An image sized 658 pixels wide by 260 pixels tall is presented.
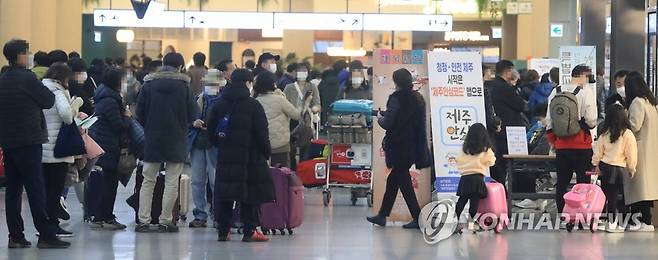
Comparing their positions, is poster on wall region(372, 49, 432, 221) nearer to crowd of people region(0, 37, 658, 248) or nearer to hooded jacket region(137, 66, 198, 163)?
crowd of people region(0, 37, 658, 248)

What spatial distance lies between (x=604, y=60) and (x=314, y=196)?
6.51 meters

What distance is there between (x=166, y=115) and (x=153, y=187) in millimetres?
871

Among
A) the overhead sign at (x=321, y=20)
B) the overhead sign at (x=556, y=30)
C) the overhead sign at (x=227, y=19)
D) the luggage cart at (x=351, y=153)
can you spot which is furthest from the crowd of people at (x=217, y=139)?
the overhead sign at (x=556, y=30)

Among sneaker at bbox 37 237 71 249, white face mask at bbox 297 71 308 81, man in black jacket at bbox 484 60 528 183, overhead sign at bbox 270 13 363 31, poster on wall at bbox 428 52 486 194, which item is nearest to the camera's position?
sneaker at bbox 37 237 71 249

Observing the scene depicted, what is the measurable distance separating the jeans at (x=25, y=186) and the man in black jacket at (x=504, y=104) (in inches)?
222

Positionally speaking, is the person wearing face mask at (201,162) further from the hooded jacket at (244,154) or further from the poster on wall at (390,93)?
the poster on wall at (390,93)

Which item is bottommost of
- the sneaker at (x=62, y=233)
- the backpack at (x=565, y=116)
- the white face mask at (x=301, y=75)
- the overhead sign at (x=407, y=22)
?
the sneaker at (x=62, y=233)

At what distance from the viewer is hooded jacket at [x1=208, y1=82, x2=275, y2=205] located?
482 inches

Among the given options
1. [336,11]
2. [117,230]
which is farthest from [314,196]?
[336,11]

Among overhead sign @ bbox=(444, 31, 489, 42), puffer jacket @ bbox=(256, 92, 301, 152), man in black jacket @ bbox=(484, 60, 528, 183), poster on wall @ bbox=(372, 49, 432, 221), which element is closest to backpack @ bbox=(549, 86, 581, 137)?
man in black jacket @ bbox=(484, 60, 528, 183)

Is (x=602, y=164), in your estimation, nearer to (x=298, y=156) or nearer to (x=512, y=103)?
(x=512, y=103)

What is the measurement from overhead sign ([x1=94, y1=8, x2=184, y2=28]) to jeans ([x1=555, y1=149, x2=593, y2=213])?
16.7 m

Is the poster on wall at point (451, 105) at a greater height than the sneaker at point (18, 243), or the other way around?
the poster on wall at point (451, 105)

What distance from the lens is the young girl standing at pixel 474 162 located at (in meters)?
13.4
